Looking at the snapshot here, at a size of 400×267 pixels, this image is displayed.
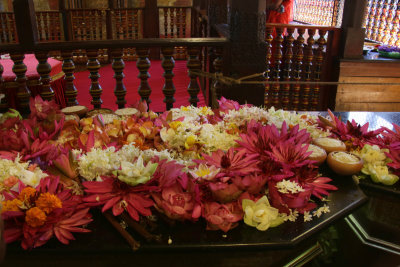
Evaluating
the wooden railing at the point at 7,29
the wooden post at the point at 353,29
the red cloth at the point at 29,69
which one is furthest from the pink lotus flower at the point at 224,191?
the wooden railing at the point at 7,29

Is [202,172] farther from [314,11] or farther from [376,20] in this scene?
[314,11]

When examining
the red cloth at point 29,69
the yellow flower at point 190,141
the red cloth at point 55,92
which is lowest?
the red cloth at point 55,92

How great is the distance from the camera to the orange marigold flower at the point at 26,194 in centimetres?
99

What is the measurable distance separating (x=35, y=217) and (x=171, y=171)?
403 mm

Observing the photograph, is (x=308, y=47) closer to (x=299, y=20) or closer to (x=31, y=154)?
(x=31, y=154)

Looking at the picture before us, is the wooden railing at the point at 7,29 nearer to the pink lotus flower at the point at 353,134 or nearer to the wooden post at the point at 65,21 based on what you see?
the wooden post at the point at 65,21

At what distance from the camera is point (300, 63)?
4328mm

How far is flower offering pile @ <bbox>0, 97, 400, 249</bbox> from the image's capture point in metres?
1.00

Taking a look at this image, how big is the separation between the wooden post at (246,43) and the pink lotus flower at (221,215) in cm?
147

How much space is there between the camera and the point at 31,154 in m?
1.25

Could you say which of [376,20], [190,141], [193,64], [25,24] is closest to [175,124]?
[190,141]

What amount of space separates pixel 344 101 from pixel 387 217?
3.74 m

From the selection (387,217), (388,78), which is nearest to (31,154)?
(387,217)

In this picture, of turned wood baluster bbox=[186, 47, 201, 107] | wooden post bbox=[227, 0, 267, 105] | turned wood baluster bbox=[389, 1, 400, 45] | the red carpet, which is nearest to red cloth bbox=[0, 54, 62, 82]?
the red carpet
